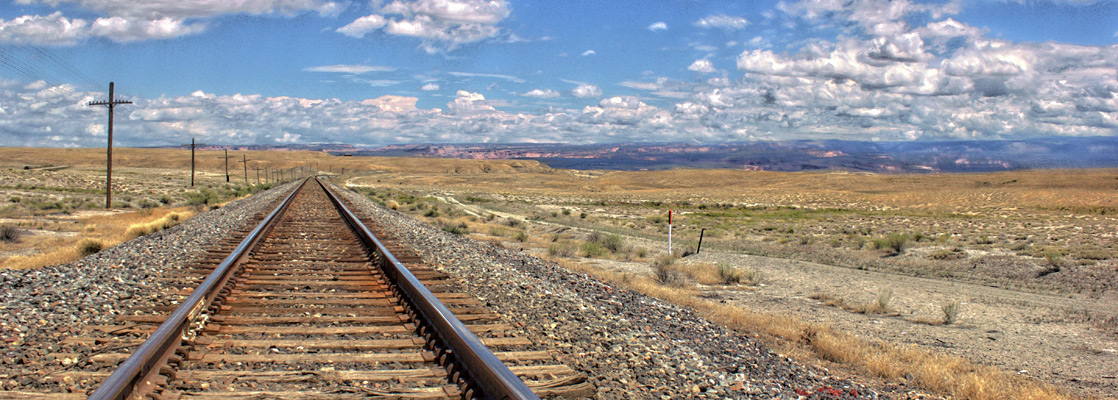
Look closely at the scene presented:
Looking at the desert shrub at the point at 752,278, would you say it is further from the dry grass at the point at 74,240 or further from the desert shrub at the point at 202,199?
the desert shrub at the point at 202,199

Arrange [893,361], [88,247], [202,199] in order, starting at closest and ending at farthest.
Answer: [893,361]
[88,247]
[202,199]

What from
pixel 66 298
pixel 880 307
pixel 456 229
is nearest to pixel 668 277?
pixel 880 307

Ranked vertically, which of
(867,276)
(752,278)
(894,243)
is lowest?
(867,276)

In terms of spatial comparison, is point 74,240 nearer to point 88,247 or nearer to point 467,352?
point 88,247

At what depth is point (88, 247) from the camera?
45.8 ft

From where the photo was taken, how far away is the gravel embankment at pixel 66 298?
17.8 ft

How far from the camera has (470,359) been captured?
520cm

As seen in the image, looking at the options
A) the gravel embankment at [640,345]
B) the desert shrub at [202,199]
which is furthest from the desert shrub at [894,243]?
the desert shrub at [202,199]

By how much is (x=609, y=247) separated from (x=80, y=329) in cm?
1721

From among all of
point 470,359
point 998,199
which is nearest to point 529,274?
point 470,359

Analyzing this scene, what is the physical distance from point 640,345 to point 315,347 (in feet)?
9.24

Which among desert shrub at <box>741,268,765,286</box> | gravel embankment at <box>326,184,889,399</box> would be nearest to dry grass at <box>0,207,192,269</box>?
gravel embankment at <box>326,184,889,399</box>

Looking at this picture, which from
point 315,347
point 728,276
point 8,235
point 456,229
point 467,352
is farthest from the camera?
point 456,229

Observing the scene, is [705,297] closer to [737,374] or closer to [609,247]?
[737,374]
